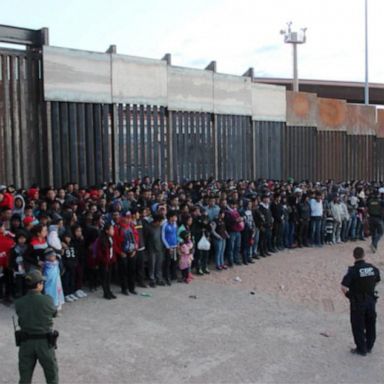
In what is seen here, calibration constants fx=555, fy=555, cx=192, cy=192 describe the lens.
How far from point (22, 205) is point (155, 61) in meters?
9.05

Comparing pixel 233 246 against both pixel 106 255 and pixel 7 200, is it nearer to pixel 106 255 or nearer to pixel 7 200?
pixel 106 255

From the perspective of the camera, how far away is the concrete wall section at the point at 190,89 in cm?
1947

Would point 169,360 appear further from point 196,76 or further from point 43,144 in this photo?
point 196,76

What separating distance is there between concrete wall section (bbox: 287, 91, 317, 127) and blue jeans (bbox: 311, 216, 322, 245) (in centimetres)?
943

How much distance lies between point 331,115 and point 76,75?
1474 centimetres

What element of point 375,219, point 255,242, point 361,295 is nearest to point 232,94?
point 375,219

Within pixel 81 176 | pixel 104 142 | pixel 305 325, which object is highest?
pixel 104 142

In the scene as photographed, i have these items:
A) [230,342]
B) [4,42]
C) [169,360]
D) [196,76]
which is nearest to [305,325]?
[230,342]

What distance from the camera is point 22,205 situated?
11258mm

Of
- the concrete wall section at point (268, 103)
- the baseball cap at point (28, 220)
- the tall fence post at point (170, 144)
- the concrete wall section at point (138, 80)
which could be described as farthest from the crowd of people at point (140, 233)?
the concrete wall section at point (268, 103)

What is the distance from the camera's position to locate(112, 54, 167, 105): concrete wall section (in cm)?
1758

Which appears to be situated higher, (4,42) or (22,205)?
(4,42)

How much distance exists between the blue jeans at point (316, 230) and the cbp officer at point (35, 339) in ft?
38.0

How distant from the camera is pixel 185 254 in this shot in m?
11.8
